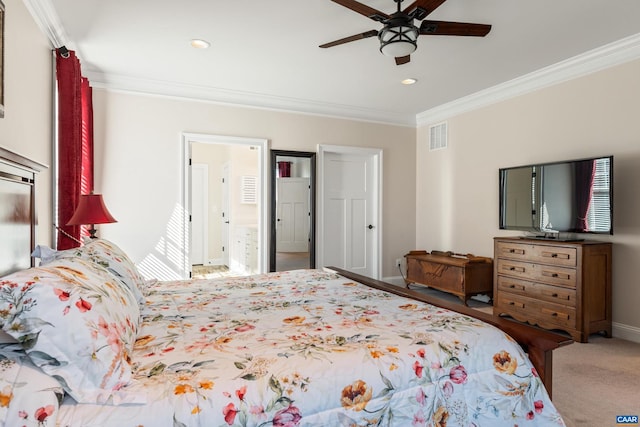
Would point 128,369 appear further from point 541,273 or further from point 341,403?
point 541,273

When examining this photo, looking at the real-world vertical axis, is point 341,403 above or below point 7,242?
below

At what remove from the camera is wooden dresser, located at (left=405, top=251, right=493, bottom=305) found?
4.39 meters

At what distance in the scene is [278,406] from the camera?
43.6 inches

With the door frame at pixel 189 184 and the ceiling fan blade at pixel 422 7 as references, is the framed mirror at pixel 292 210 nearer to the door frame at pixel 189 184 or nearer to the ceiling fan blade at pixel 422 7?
the door frame at pixel 189 184

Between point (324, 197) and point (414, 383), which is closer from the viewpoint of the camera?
point (414, 383)

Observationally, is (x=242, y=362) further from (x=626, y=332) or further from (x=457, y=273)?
(x=457, y=273)

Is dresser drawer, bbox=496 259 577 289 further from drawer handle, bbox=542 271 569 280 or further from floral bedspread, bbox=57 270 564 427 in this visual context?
floral bedspread, bbox=57 270 564 427

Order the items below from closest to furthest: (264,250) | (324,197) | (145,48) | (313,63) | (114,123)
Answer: (145,48)
(313,63)
(114,123)
(264,250)
(324,197)

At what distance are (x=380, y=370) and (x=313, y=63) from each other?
10.5 ft

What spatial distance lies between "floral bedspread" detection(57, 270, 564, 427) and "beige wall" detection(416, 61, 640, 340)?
266 centimetres

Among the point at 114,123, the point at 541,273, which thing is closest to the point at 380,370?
the point at 541,273

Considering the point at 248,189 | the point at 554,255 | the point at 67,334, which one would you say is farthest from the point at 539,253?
the point at 248,189

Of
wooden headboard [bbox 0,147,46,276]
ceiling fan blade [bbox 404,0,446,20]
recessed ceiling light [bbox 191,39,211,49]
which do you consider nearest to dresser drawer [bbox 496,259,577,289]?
ceiling fan blade [bbox 404,0,446,20]

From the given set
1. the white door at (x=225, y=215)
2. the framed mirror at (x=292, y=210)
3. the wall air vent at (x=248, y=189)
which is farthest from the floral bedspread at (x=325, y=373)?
the white door at (x=225, y=215)
